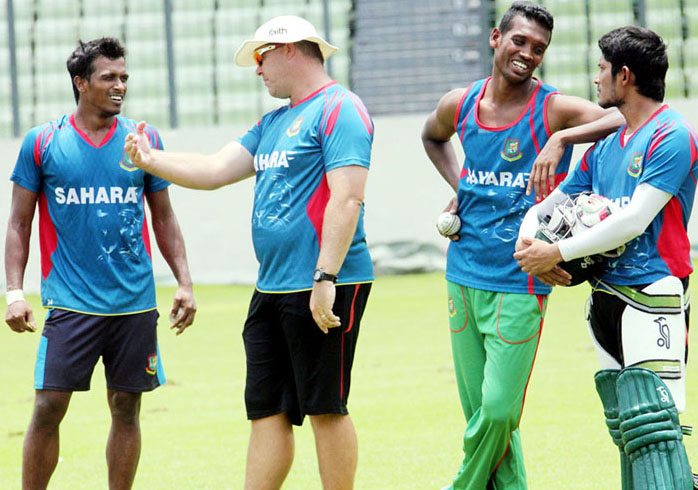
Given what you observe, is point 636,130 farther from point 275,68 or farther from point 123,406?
point 123,406

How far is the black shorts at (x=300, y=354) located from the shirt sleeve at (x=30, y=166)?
1.27 meters

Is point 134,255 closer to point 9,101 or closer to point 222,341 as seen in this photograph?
point 222,341

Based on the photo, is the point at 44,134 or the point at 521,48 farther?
the point at 44,134

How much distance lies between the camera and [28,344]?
11.5 m

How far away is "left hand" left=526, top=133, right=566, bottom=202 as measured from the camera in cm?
430

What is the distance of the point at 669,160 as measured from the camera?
3.76 m

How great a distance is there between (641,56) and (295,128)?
4.53 ft

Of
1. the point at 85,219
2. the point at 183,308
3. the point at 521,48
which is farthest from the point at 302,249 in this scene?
the point at 521,48

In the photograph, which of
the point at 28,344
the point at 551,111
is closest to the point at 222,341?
the point at 28,344

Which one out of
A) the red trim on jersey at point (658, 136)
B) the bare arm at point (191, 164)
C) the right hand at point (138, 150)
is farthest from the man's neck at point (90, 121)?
the red trim on jersey at point (658, 136)

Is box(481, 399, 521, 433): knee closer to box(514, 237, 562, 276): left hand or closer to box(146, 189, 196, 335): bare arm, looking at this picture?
box(514, 237, 562, 276): left hand

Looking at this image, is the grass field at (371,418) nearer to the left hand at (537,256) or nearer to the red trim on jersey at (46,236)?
the red trim on jersey at (46,236)

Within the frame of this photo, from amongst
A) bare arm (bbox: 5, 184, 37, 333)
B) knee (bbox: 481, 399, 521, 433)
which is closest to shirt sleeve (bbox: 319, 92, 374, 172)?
knee (bbox: 481, 399, 521, 433)

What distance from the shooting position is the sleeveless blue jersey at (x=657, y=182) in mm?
3777
